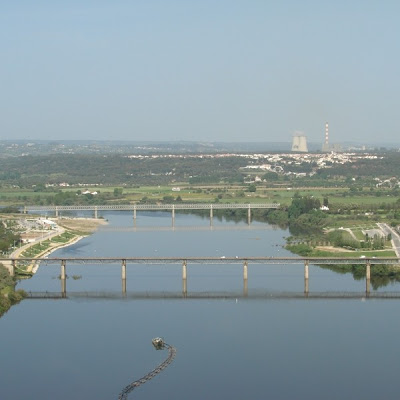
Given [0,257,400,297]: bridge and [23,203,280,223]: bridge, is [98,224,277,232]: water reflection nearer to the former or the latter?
[23,203,280,223]: bridge

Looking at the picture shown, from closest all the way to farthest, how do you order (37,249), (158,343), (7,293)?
(158,343), (7,293), (37,249)

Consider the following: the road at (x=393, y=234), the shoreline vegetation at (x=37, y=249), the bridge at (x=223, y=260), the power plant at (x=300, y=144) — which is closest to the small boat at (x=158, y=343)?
the shoreline vegetation at (x=37, y=249)

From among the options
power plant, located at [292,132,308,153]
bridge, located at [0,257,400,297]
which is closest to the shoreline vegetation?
bridge, located at [0,257,400,297]

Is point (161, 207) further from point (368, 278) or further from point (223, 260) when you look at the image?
point (368, 278)

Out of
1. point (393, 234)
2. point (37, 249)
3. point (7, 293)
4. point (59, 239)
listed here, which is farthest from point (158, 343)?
point (393, 234)

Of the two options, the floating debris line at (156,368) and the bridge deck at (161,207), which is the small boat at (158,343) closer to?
the floating debris line at (156,368)

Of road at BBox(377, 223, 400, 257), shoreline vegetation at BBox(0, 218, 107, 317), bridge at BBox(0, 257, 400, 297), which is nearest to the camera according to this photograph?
shoreline vegetation at BBox(0, 218, 107, 317)
